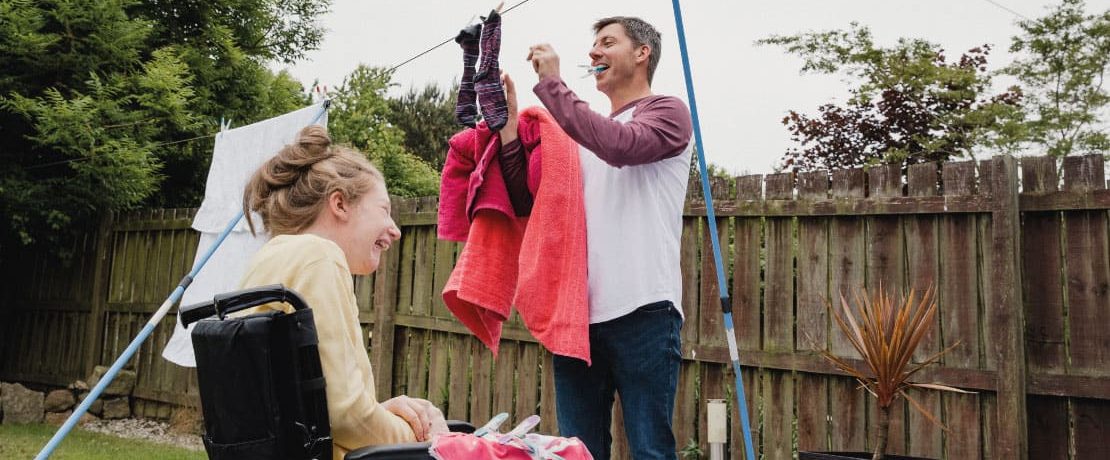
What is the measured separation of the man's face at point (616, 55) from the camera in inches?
82.0

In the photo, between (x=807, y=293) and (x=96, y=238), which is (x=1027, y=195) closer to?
(x=807, y=293)

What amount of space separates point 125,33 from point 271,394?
5903 mm

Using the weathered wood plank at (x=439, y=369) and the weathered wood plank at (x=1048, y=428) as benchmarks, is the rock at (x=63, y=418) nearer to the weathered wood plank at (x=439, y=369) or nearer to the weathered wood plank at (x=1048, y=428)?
the weathered wood plank at (x=439, y=369)

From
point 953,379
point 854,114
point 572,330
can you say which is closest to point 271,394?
point 572,330

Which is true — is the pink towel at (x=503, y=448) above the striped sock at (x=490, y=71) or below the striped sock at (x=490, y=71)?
below

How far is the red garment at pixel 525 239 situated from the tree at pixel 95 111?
3870mm

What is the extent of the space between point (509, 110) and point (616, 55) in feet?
0.96

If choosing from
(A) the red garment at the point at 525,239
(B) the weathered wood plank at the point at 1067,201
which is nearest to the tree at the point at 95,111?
(A) the red garment at the point at 525,239

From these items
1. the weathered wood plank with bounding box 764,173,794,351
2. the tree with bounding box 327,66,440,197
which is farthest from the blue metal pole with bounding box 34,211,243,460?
the tree with bounding box 327,66,440,197

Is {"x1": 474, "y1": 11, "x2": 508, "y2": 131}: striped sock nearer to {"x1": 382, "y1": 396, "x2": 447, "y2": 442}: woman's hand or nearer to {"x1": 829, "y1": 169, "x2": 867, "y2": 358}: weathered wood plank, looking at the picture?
{"x1": 382, "y1": 396, "x2": 447, "y2": 442}: woman's hand

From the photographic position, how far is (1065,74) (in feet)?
28.4

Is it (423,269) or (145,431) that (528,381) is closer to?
(423,269)

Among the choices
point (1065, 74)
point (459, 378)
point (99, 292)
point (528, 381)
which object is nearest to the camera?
point (528, 381)

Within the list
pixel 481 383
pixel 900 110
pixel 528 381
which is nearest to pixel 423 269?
pixel 481 383
